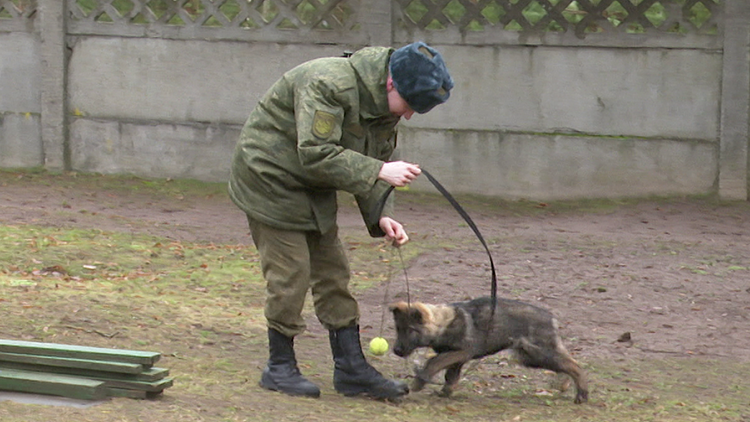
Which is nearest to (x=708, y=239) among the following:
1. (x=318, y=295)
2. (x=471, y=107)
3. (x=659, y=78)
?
(x=659, y=78)

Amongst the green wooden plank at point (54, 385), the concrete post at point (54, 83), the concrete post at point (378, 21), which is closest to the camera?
the green wooden plank at point (54, 385)

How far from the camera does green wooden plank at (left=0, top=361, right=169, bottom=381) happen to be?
4.45 metres

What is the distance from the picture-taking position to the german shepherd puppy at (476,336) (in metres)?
4.90

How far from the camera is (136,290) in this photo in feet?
22.3

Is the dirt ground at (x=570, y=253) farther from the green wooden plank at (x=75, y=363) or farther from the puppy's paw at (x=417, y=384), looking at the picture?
the green wooden plank at (x=75, y=363)

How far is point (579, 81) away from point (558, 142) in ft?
1.79

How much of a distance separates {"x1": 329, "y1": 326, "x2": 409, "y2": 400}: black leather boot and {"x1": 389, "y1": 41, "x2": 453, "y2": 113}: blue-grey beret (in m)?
1.11

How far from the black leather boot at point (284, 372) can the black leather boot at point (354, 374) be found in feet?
0.56

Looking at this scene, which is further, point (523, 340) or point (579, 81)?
point (579, 81)

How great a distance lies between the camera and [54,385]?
4.36 meters

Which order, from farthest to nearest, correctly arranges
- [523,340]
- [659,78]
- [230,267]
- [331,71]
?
[659,78]
[230,267]
[523,340]
[331,71]

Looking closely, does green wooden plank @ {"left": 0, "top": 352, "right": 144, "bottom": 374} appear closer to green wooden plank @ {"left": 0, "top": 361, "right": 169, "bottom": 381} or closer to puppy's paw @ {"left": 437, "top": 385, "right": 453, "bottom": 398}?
green wooden plank @ {"left": 0, "top": 361, "right": 169, "bottom": 381}

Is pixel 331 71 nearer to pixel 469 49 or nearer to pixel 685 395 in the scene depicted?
pixel 685 395

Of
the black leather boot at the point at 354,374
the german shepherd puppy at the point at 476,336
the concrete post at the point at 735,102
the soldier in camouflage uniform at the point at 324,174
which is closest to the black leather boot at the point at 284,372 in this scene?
the soldier in camouflage uniform at the point at 324,174
